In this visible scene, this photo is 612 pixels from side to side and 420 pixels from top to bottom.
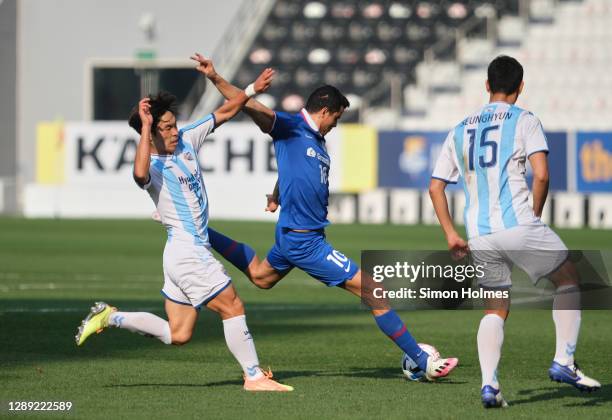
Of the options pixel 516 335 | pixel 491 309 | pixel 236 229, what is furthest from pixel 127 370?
pixel 236 229

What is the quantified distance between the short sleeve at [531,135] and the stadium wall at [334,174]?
21.2m

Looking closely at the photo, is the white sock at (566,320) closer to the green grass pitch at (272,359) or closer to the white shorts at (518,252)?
the white shorts at (518,252)

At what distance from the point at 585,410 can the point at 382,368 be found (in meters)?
2.23

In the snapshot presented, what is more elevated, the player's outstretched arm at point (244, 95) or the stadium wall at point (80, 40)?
the stadium wall at point (80, 40)

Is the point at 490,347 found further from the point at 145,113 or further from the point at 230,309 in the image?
the point at 145,113

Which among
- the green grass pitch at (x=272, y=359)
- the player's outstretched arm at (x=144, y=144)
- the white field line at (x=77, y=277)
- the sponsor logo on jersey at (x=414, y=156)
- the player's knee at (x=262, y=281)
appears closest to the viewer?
the green grass pitch at (x=272, y=359)

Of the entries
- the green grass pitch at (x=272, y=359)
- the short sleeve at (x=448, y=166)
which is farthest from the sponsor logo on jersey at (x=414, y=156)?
the short sleeve at (x=448, y=166)

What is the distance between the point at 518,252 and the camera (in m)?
7.26

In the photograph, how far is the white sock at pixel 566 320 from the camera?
7.37 meters

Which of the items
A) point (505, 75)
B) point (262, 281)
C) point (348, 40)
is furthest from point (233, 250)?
point (348, 40)

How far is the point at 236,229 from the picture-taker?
26.7 metres

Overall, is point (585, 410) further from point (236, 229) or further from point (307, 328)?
point (236, 229)

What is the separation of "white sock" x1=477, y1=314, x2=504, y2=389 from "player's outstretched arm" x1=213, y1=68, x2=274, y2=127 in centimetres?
206

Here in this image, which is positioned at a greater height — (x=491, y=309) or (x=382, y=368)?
(x=491, y=309)
